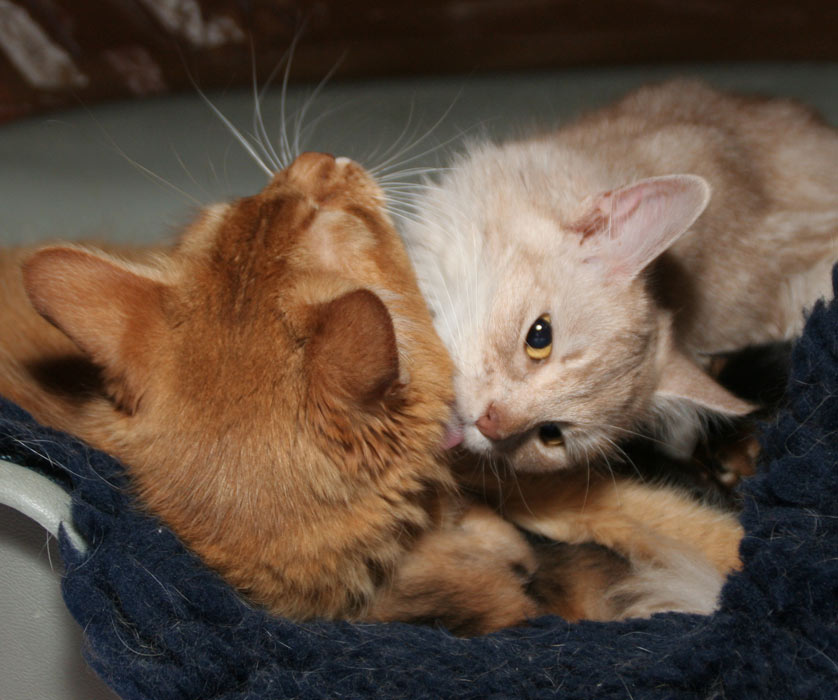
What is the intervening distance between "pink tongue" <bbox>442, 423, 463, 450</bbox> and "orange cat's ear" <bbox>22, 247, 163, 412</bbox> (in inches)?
21.4

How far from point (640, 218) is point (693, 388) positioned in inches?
15.9

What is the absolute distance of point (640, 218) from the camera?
1.61 metres

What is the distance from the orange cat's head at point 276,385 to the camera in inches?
48.9

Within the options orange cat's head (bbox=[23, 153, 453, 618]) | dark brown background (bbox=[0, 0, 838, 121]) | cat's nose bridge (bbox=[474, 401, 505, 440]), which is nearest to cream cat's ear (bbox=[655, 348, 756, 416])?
cat's nose bridge (bbox=[474, 401, 505, 440])

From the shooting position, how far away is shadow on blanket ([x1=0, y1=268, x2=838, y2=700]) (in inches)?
49.2

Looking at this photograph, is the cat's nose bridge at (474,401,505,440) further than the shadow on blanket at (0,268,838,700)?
Yes

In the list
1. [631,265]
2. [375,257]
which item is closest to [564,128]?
[631,265]

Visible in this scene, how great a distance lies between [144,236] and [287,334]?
181cm

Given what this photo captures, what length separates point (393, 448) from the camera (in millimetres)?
1328

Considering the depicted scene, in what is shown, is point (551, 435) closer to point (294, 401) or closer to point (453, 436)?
point (453, 436)

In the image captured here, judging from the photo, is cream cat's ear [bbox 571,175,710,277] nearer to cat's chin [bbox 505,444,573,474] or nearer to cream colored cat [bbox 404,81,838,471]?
cream colored cat [bbox 404,81,838,471]

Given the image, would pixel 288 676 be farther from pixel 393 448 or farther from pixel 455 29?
pixel 455 29

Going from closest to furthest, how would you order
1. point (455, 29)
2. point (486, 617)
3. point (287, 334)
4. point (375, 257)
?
point (287, 334) < point (375, 257) < point (486, 617) < point (455, 29)

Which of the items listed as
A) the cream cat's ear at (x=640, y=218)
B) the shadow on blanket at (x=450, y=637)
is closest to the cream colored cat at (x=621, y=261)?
the cream cat's ear at (x=640, y=218)
